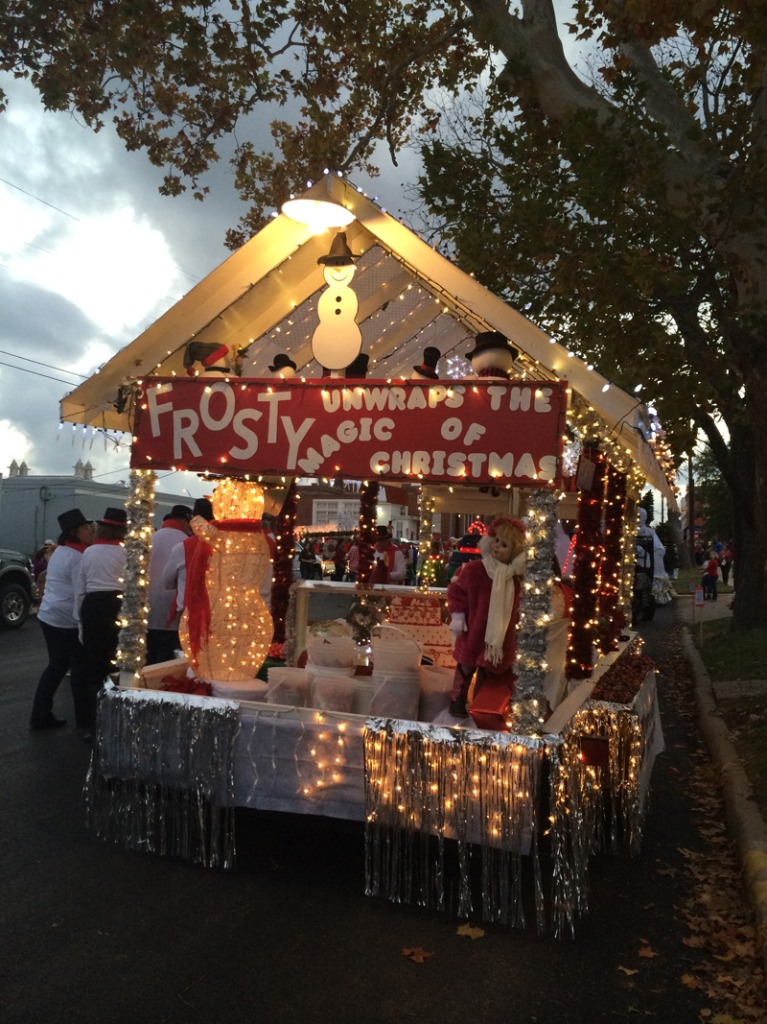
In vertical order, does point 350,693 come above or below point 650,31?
below

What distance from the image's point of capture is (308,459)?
531 centimetres

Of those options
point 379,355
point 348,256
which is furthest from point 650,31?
point 379,355

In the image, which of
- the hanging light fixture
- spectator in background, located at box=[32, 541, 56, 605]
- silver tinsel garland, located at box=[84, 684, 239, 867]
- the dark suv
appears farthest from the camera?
spectator in background, located at box=[32, 541, 56, 605]

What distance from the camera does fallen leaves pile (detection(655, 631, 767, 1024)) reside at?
3857 mm

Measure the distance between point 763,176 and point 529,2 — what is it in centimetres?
262

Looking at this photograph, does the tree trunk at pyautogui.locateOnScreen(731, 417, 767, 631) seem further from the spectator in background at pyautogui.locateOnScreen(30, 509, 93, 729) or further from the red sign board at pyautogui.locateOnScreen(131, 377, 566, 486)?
the spectator in background at pyautogui.locateOnScreen(30, 509, 93, 729)

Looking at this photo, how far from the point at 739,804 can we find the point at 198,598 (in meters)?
4.40

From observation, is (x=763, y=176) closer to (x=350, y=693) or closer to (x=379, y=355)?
(x=379, y=355)

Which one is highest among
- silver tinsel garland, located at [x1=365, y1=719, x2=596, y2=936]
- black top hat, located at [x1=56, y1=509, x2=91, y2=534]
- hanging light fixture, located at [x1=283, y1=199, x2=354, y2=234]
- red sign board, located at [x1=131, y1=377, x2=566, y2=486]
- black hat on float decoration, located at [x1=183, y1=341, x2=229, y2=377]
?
hanging light fixture, located at [x1=283, y1=199, x2=354, y2=234]

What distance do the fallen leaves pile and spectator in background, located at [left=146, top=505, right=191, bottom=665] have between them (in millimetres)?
4928

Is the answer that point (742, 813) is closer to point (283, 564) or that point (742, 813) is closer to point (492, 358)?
point (492, 358)

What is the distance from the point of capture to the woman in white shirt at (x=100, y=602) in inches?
306

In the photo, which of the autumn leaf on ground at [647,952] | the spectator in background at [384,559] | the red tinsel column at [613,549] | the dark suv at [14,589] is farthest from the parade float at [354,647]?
the dark suv at [14,589]

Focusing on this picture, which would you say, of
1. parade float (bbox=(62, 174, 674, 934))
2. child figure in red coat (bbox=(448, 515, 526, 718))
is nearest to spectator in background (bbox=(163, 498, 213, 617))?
parade float (bbox=(62, 174, 674, 934))
